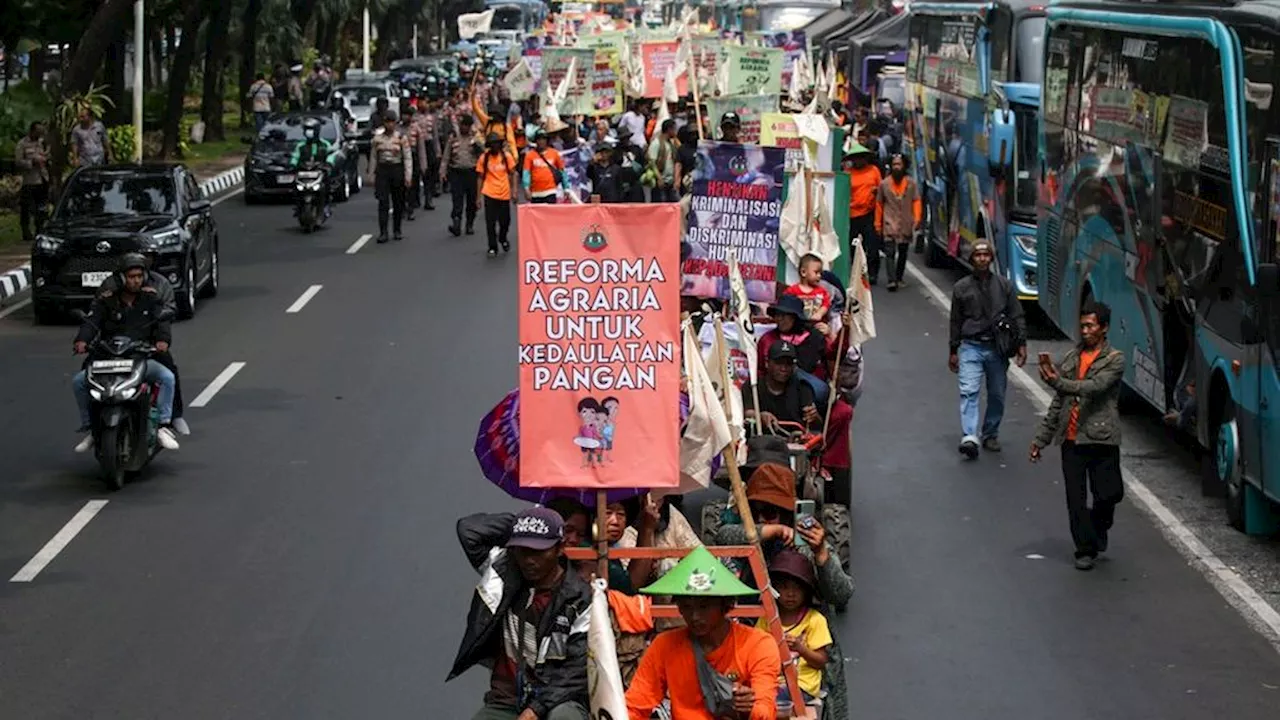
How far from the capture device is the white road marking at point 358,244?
97.4ft

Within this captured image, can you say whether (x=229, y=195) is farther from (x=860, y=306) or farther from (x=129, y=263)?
(x=860, y=306)

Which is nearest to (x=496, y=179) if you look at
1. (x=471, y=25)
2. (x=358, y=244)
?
(x=358, y=244)

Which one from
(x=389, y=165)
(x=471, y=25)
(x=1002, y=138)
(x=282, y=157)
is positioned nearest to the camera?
(x=1002, y=138)

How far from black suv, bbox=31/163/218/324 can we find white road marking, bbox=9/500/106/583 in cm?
804

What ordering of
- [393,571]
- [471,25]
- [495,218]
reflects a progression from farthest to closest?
[471,25] < [495,218] < [393,571]

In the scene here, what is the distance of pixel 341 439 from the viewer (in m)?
16.5

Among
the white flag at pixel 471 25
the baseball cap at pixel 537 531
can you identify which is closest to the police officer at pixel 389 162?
the baseball cap at pixel 537 531

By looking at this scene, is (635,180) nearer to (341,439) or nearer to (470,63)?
(341,439)

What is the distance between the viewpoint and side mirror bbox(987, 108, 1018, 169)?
23.3 metres

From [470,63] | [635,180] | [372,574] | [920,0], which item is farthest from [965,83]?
[470,63]

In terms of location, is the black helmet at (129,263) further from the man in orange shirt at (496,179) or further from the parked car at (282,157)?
the parked car at (282,157)

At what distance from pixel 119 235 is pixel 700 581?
16785mm

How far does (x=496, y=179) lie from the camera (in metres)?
27.8

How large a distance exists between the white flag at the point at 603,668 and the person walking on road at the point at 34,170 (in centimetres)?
2205
